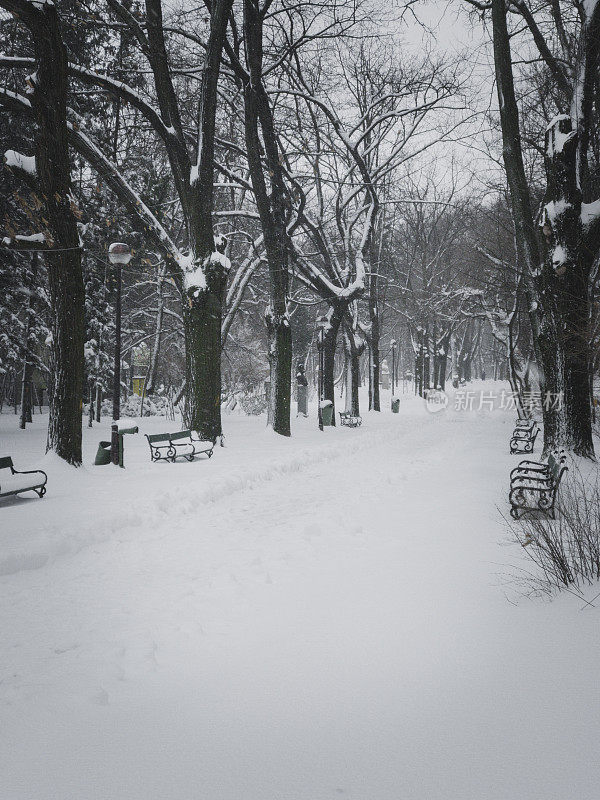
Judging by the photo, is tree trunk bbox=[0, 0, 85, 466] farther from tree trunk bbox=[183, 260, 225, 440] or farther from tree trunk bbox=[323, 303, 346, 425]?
tree trunk bbox=[323, 303, 346, 425]

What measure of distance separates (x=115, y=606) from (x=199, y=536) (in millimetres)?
2036

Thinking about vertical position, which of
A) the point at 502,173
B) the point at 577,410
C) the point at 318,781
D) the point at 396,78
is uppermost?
the point at 396,78

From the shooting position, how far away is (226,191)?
2411cm

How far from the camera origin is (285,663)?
3.32m

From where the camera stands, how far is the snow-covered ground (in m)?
2.37

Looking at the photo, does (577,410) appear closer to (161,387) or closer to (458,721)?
(458,721)

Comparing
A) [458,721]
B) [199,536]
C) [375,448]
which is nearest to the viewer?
[458,721]

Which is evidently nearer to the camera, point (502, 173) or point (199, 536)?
point (199, 536)

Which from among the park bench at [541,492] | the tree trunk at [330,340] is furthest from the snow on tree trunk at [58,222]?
the tree trunk at [330,340]

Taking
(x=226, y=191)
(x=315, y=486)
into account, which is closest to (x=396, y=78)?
(x=226, y=191)

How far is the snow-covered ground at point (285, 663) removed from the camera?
2365 mm

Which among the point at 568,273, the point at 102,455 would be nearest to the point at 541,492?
the point at 568,273

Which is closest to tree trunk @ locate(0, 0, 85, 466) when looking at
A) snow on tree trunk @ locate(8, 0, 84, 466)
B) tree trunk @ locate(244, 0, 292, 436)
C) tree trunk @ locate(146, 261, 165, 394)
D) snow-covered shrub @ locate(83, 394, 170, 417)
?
snow on tree trunk @ locate(8, 0, 84, 466)

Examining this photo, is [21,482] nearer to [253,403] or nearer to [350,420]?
[350,420]
